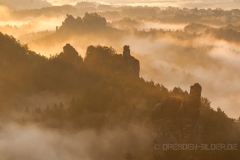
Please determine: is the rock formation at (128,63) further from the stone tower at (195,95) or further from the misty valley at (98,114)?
the stone tower at (195,95)

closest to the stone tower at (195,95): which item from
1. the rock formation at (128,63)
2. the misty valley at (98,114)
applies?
the misty valley at (98,114)

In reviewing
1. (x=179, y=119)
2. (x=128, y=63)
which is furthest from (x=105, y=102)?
(x=179, y=119)

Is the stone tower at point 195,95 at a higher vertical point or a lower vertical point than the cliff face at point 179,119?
higher

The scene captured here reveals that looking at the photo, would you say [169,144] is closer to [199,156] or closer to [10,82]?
[199,156]

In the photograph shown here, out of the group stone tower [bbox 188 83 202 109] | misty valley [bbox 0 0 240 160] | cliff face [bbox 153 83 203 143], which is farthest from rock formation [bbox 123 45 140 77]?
stone tower [bbox 188 83 202 109]

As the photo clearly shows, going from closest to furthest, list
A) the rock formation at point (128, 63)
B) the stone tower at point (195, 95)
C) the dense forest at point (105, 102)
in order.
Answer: the stone tower at point (195, 95)
the dense forest at point (105, 102)
the rock formation at point (128, 63)

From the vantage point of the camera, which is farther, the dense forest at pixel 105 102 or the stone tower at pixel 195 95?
the dense forest at pixel 105 102

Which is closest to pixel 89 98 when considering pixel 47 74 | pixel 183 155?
pixel 47 74
